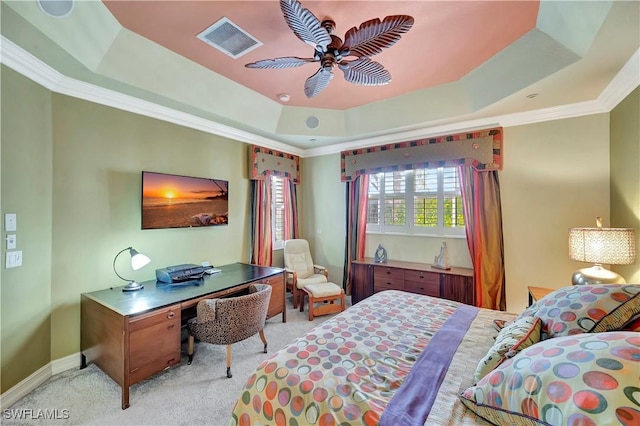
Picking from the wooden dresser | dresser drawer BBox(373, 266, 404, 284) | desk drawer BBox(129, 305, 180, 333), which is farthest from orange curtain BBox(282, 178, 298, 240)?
desk drawer BBox(129, 305, 180, 333)

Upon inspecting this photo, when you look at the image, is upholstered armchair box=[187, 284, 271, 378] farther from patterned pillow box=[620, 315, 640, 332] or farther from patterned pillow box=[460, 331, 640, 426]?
patterned pillow box=[620, 315, 640, 332]

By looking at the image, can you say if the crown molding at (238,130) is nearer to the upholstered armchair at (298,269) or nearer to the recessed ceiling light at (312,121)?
the recessed ceiling light at (312,121)

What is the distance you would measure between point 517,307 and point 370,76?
3376 mm

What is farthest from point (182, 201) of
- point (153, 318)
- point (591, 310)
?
point (591, 310)

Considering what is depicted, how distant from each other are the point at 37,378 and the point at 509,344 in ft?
11.5

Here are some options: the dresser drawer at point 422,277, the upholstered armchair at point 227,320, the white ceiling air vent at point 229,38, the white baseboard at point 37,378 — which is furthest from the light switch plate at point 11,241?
the dresser drawer at point 422,277

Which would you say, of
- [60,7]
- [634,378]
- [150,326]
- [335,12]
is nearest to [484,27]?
[335,12]

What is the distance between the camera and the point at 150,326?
7.00 feet

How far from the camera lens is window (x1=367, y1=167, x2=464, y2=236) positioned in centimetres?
382

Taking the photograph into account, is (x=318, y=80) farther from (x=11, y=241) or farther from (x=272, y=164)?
(x=11, y=241)

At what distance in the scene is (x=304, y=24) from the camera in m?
1.63

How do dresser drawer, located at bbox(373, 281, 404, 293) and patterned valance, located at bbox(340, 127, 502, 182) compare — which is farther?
dresser drawer, located at bbox(373, 281, 404, 293)

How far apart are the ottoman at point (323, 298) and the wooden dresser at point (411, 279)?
18.7 inches

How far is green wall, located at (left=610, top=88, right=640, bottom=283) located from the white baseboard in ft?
17.2
